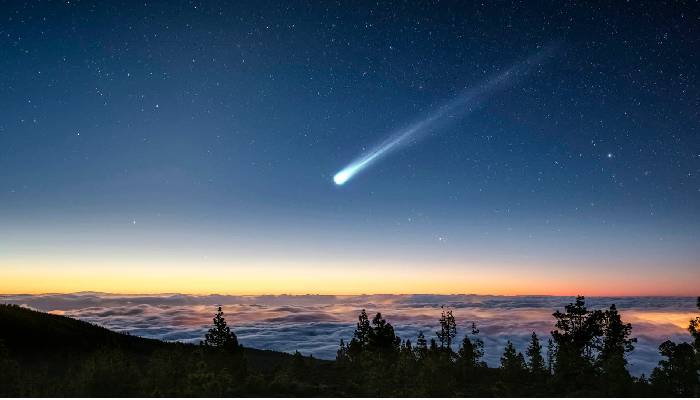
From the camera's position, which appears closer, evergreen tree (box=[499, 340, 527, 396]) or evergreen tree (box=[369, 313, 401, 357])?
evergreen tree (box=[499, 340, 527, 396])

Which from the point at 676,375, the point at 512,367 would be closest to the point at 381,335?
the point at 512,367

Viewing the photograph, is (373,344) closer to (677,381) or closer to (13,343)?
(677,381)

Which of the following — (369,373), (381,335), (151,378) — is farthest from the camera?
(381,335)

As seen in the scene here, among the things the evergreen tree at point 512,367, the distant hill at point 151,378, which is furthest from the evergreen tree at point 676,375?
the distant hill at point 151,378

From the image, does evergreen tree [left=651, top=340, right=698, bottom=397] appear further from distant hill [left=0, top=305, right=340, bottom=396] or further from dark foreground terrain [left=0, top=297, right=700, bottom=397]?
distant hill [left=0, top=305, right=340, bottom=396]

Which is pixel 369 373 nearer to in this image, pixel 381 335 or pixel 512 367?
pixel 512 367

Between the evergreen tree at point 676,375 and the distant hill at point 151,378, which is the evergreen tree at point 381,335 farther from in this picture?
the evergreen tree at point 676,375

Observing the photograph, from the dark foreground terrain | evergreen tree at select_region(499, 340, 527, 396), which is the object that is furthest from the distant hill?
evergreen tree at select_region(499, 340, 527, 396)

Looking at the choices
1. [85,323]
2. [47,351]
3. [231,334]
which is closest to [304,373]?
[231,334]
